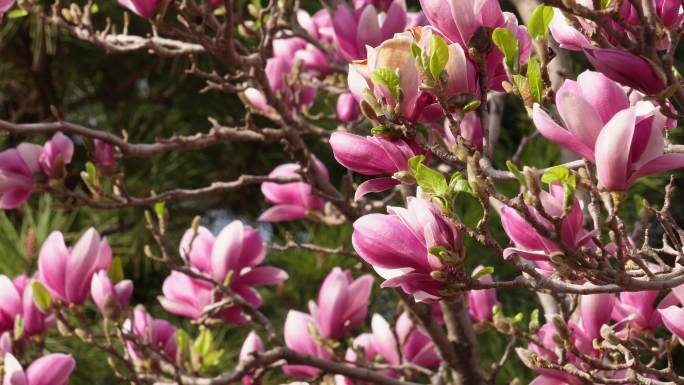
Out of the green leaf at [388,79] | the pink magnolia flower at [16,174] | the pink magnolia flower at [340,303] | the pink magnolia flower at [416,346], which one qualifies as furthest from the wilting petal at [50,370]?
the green leaf at [388,79]

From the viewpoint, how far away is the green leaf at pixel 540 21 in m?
0.61

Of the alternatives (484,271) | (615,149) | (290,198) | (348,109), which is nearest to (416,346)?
(290,198)

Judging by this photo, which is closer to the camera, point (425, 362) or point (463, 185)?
point (463, 185)

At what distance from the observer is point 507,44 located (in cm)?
60

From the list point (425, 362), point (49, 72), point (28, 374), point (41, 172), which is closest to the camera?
point (28, 374)

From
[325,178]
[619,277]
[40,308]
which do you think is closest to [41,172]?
[40,308]

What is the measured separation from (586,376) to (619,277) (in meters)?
0.21

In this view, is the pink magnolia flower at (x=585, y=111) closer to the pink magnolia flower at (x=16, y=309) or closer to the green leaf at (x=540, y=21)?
the green leaf at (x=540, y=21)

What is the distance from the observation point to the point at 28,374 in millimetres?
985

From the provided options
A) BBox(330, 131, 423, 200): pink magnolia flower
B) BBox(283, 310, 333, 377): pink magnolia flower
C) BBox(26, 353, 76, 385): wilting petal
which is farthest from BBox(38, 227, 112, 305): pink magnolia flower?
BBox(330, 131, 423, 200): pink magnolia flower

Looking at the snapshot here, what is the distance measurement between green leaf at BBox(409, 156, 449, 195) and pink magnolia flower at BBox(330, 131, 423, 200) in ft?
0.14

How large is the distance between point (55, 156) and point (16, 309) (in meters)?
0.20

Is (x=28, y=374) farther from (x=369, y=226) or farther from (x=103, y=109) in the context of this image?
(x=103, y=109)

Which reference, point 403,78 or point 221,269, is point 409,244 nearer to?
point 403,78
